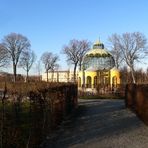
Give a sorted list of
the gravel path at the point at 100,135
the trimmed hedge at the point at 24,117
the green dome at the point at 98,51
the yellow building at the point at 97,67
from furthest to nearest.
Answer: the green dome at the point at 98,51, the yellow building at the point at 97,67, the gravel path at the point at 100,135, the trimmed hedge at the point at 24,117

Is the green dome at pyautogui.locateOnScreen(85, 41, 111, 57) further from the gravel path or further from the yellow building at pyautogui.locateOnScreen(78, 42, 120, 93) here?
the gravel path

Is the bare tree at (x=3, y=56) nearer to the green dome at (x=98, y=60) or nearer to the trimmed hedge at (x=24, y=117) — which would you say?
the green dome at (x=98, y=60)

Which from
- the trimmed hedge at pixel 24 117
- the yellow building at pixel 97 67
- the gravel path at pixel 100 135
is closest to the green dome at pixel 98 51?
the yellow building at pixel 97 67

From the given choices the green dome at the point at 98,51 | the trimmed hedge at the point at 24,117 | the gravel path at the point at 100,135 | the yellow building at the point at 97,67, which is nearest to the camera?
the trimmed hedge at the point at 24,117

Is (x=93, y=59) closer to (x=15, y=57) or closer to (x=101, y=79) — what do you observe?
(x=101, y=79)

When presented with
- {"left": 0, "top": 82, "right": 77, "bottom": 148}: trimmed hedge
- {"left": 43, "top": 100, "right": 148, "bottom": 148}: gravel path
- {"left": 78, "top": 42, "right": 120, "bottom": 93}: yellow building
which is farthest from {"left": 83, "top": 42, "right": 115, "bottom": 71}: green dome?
{"left": 0, "top": 82, "right": 77, "bottom": 148}: trimmed hedge

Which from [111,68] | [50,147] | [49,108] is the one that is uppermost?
[111,68]

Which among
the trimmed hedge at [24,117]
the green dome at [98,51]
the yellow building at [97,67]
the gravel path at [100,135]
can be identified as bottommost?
the gravel path at [100,135]

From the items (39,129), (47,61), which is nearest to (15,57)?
(47,61)

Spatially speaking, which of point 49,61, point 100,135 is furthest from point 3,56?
point 100,135

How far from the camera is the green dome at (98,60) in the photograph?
251ft

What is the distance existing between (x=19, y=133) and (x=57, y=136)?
477 centimetres

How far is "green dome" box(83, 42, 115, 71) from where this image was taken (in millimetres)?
76500

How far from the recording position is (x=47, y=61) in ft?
302
